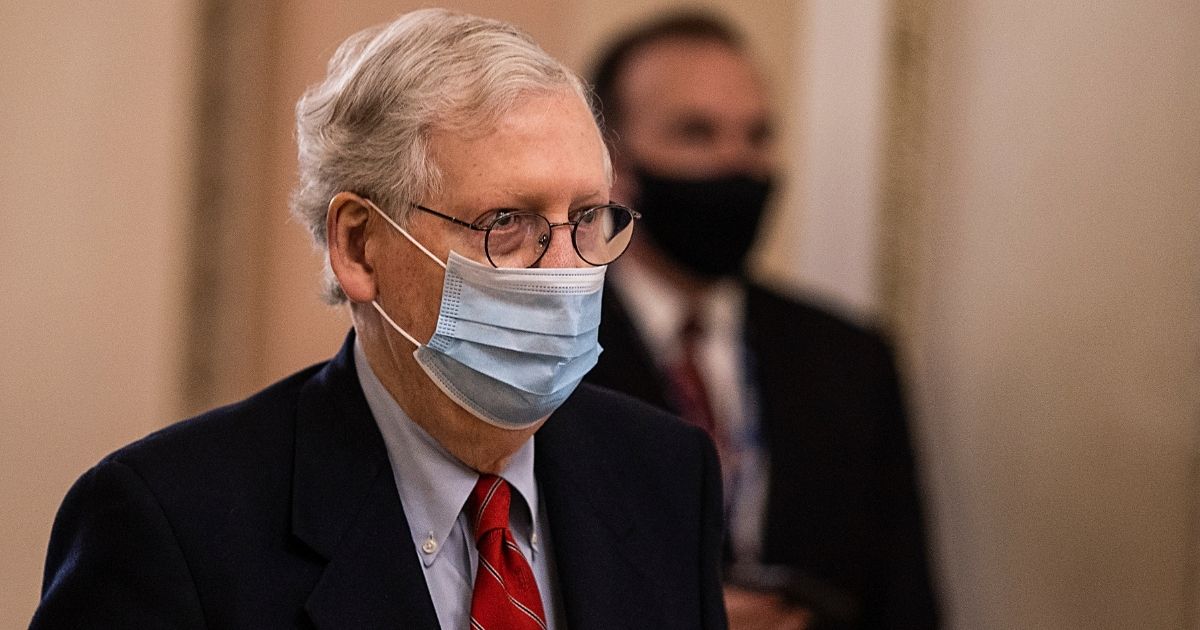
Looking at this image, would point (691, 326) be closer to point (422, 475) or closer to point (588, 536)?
point (588, 536)

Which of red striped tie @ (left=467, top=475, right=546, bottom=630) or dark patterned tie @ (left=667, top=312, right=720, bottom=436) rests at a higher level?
red striped tie @ (left=467, top=475, right=546, bottom=630)

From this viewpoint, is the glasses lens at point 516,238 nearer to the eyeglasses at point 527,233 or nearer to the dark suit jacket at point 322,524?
the eyeglasses at point 527,233

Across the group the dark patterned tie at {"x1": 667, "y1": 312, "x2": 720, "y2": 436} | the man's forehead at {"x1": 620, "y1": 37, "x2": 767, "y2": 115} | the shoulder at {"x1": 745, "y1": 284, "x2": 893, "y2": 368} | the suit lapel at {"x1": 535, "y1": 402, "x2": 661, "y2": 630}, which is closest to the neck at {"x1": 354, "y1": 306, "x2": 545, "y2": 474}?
the suit lapel at {"x1": 535, "y1": 402, "x2": 661, "y2": 630}

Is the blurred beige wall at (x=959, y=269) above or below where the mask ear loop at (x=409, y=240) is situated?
below

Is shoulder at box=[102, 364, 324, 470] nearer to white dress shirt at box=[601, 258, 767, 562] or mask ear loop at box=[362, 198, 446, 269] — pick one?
mask ear loop at box=[362, 198, 446, 269]

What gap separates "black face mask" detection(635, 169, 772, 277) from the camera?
3727 millimetres

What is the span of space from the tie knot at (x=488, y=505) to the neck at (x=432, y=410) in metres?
0.02

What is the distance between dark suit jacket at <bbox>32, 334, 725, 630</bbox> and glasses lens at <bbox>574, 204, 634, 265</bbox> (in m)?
0.31

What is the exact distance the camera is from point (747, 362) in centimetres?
370

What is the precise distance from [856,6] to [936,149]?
56cm

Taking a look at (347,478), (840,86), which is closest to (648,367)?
(840,86)

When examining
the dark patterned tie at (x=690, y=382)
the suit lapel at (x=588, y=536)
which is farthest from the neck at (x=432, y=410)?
the dark patterned tie at (x=690, y=382)

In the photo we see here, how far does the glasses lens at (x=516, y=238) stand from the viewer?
1.85m

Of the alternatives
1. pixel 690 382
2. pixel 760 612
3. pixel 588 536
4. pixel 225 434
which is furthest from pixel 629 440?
pixel 690 382
